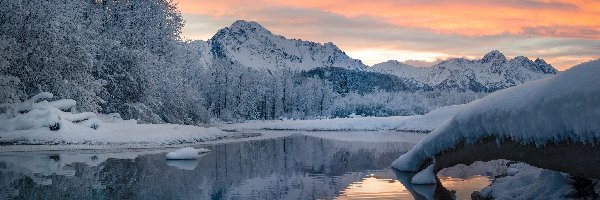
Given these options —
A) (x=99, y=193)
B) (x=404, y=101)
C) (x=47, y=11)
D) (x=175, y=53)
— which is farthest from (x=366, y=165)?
(x=404, y=101)

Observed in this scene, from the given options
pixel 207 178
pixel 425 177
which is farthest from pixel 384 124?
pixel 425 177

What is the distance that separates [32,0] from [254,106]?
74.0 metres

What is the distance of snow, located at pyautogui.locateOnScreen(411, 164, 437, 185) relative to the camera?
51.1ft

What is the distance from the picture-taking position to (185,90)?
1966 inches

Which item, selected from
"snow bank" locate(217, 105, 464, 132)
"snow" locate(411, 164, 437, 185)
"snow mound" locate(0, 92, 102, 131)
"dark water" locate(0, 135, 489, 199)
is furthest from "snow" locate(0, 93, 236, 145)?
"snow bank" locate(217, 105, 464, 132)

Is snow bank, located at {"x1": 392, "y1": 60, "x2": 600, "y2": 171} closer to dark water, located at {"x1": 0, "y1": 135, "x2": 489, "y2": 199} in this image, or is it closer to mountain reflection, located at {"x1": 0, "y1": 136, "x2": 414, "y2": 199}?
dark water, located at {"x1": 0, "y1": 135, "x2": 489, "y2": 199}

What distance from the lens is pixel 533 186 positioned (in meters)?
12.1

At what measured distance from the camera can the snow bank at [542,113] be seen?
954cm

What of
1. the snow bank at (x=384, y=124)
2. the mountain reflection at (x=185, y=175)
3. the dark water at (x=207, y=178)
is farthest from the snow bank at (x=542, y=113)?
the snow bank at (x=384, y=124)

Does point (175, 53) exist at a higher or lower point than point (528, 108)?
higher

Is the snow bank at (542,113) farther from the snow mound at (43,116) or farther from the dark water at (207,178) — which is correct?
the snow mound at (43,116)

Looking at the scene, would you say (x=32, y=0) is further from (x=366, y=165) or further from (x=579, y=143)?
(x=579, y=143)

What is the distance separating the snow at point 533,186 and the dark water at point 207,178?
3.62ft

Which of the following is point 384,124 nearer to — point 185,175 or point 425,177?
point 185,175
